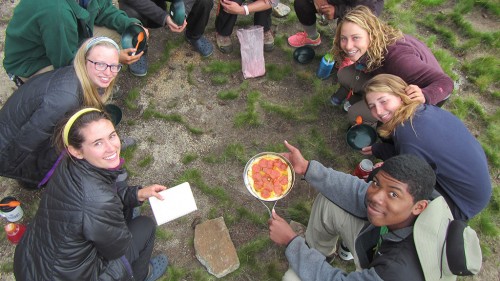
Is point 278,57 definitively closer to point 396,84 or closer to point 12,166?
point 396,84

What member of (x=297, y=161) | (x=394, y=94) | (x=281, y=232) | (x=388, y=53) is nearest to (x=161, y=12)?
(x=297, y=161)

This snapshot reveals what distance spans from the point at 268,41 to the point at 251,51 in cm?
37

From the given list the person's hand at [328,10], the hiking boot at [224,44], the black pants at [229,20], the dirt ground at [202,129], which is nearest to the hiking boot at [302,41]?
the dirt ground at [202,129]

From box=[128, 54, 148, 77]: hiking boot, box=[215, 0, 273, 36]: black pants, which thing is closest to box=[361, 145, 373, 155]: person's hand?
box=[215, 0, 273, 36]: black pants

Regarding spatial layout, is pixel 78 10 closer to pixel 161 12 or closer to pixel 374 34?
pixel 161 12

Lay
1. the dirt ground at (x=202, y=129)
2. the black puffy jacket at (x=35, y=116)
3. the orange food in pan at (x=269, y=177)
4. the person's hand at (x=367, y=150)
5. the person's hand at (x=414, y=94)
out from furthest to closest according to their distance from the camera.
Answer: the person's hand at (x=367, y=150) < the dirt ground at (x=202, y=129) < the orange food in pan at (x=269, y=177) < the person's hand at (x=414, y=94) < the black puffy jacket at (x=35, y=116)

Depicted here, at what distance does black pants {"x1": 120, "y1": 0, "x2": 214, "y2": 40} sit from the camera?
402 cm

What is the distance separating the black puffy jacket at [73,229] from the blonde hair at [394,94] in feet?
6.79

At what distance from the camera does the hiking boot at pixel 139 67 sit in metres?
4.19

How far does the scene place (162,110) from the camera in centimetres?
406

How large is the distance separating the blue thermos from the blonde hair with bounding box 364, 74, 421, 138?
4.14 feet

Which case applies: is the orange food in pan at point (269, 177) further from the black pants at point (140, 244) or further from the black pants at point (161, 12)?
the black pants at point (161, 12)

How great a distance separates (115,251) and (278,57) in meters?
3.08

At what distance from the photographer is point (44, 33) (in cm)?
296
